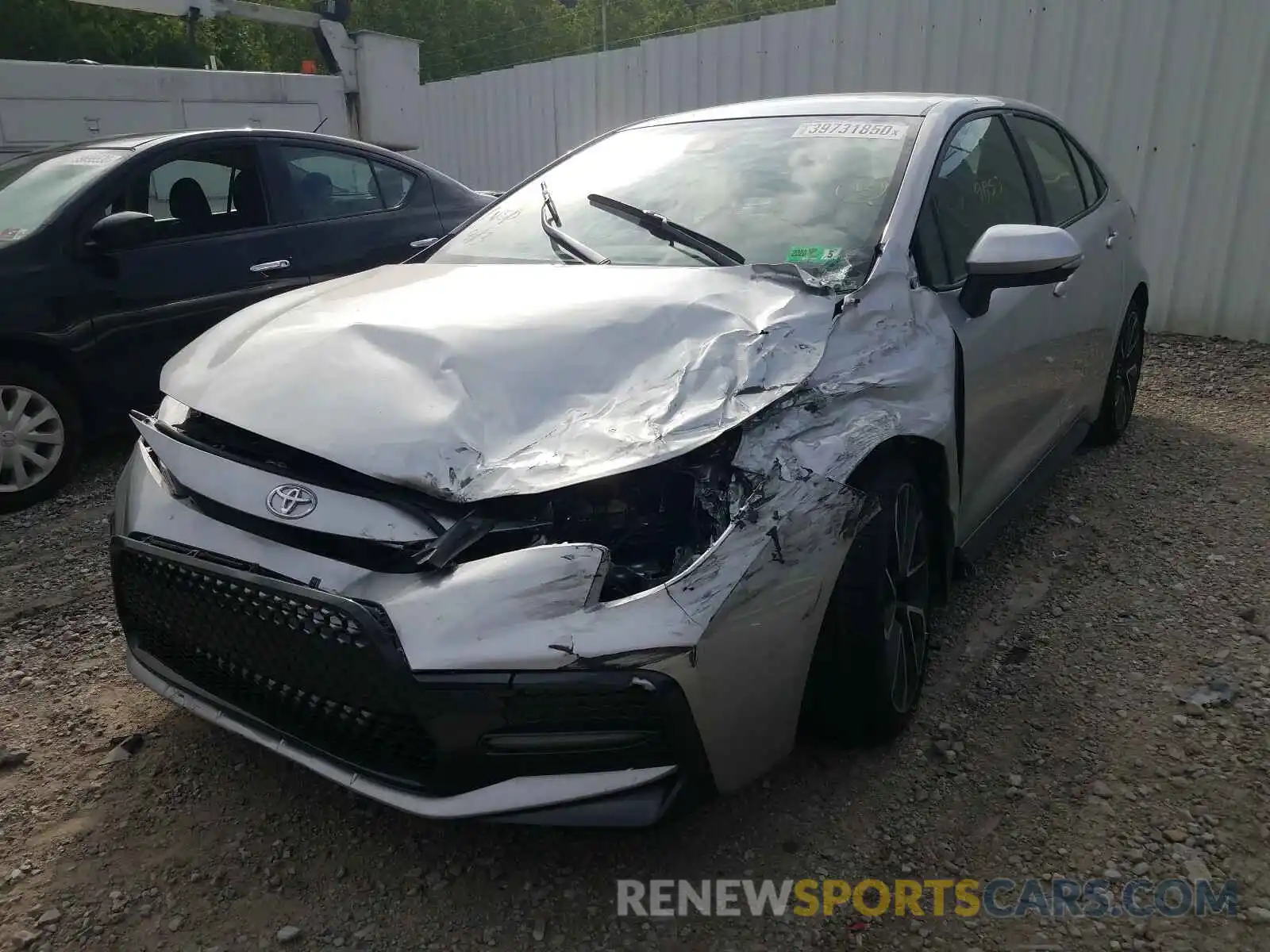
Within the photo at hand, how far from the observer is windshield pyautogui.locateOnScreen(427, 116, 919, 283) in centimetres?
270

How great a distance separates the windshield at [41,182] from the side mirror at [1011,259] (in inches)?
154

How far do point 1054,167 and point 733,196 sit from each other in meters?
1.69

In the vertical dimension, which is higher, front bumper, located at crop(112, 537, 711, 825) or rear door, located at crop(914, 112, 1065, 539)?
rear door, located at crop(914, 112, 1065, 539)

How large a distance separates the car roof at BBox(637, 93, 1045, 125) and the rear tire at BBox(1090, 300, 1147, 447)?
1.53 metres

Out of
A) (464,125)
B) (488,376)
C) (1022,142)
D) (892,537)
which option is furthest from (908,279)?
(464,125)

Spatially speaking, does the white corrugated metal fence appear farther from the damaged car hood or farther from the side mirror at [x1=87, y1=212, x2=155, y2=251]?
the damaged car hood

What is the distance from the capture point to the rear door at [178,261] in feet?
14.3

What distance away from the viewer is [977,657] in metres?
2.96

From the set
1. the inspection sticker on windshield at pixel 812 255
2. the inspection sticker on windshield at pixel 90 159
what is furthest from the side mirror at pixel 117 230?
the inspection sticker on windshield at pixel 812 255

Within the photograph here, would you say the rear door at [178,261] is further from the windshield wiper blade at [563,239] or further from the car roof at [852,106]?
the car roof at [852,106]

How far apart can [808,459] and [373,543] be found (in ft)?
2.91

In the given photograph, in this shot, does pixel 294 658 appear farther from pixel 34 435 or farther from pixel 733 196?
pixel 34 435

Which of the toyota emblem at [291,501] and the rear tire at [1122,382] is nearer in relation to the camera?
the toyota emblem at [291,501]

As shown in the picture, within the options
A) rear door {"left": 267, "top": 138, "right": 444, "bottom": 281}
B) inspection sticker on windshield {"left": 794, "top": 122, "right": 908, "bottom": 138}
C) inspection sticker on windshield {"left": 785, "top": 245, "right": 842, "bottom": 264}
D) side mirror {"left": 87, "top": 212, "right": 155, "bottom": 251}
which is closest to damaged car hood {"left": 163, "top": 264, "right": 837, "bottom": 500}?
inspection sticker on windshield {"left": 785, "top": 245, "right": 842, "bottom": 264}
